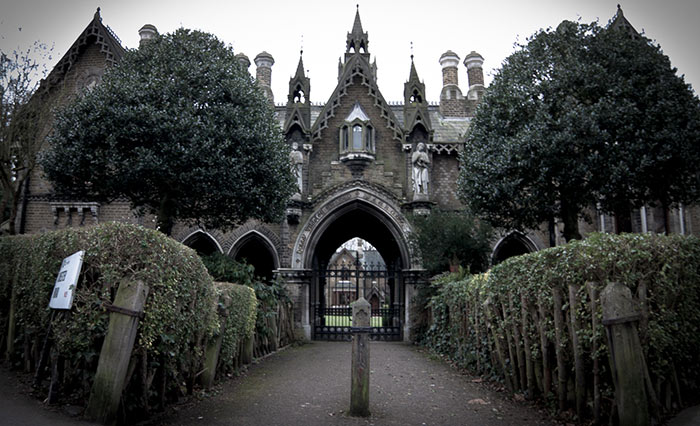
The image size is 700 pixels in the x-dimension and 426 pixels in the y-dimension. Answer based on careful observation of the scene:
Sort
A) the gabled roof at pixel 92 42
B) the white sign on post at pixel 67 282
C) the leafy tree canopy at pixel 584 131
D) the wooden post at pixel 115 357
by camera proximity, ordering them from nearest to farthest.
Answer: the wooden post at pixel 115 357 < the white sign on post at pixel 67 282 < the leafy tree canopy at pixel 584 131 < the gabled roof at pixel 92 42

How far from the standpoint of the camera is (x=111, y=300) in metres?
5.89

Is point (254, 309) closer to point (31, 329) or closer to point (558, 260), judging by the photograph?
point (31, 329)

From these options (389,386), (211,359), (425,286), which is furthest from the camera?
(425,286)

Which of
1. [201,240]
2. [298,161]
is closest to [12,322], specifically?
[298,161]

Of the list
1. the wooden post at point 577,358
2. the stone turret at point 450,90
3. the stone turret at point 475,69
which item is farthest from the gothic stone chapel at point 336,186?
the wooden post at point 577,358

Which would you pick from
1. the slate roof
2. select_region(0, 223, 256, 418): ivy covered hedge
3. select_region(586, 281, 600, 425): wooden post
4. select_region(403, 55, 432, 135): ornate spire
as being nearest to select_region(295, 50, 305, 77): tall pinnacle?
the slate roof

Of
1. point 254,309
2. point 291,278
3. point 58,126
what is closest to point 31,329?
point 254,309

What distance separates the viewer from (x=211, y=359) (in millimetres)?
8547

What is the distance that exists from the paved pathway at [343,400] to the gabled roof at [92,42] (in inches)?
663

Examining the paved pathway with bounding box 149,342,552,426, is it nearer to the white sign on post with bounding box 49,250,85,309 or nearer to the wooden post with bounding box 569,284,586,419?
the wooden post with bounding box 569,284,586,419

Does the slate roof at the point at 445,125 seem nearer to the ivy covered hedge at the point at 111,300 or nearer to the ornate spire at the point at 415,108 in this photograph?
the ornate spire at the point at 415,108

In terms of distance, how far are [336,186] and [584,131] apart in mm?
9849

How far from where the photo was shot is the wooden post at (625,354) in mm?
5145

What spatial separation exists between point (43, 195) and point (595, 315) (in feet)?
72.1
